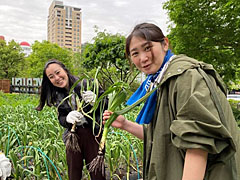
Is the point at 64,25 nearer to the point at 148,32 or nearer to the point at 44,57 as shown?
the point at 44,57

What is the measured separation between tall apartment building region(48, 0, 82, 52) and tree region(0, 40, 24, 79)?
69.1 metres

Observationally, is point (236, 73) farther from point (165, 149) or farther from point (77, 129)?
point (165, 149)

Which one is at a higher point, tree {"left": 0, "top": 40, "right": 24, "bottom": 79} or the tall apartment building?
the tall apartment building

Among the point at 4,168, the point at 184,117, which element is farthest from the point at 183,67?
the point at 4,168

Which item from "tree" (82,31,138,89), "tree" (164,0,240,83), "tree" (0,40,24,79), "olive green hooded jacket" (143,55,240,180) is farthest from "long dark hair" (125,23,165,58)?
"tree" (0,40,24,79)

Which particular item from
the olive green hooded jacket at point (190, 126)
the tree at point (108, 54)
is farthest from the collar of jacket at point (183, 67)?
the tree at point (108, 54)

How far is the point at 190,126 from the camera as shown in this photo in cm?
66

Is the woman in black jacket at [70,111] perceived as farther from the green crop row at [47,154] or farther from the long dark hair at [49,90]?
the green crop row at [47,154]

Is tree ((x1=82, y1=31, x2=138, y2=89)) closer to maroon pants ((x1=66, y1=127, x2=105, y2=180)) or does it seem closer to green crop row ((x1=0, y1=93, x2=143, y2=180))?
green crop row ((x1=0, y1=93, x2=143, y2=180))

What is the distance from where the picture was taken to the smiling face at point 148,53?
851 mm

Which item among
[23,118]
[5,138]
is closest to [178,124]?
[5,138]

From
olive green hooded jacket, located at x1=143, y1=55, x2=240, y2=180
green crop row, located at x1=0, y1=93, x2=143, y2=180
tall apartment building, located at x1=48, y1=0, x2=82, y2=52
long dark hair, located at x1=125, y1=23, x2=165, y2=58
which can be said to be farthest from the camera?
tall apartment building, located at x1=48, y1=0, x2=82, y2=52

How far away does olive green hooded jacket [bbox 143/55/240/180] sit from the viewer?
66 centimetres

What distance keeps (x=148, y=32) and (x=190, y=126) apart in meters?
0.40
